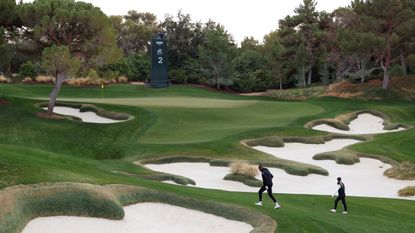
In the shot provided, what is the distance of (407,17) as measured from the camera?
71.1m

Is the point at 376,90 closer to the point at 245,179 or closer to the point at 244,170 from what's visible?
the point at 244,170

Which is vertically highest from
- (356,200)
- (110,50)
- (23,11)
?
(23,11)

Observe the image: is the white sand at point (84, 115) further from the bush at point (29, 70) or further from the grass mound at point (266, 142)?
the bush at point (29, 70)

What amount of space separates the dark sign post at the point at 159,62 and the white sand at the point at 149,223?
6328 centimetres

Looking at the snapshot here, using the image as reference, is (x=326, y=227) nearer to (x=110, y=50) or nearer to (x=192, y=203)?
(x=192, y=203)

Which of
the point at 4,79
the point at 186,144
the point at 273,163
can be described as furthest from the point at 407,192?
the point at 4,79

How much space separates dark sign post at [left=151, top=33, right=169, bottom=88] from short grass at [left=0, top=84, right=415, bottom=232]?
11.7 meters

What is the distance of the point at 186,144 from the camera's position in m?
38.8

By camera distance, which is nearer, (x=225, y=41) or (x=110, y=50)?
(x=110, y=50)

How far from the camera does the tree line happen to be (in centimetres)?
4606

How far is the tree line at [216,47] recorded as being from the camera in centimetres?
4606

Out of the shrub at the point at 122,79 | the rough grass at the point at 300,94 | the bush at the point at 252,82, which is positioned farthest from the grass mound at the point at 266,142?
the shrub at the point at 122,79

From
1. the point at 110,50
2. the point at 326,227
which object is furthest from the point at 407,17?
the point at 326,227

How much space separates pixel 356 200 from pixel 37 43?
110ft
